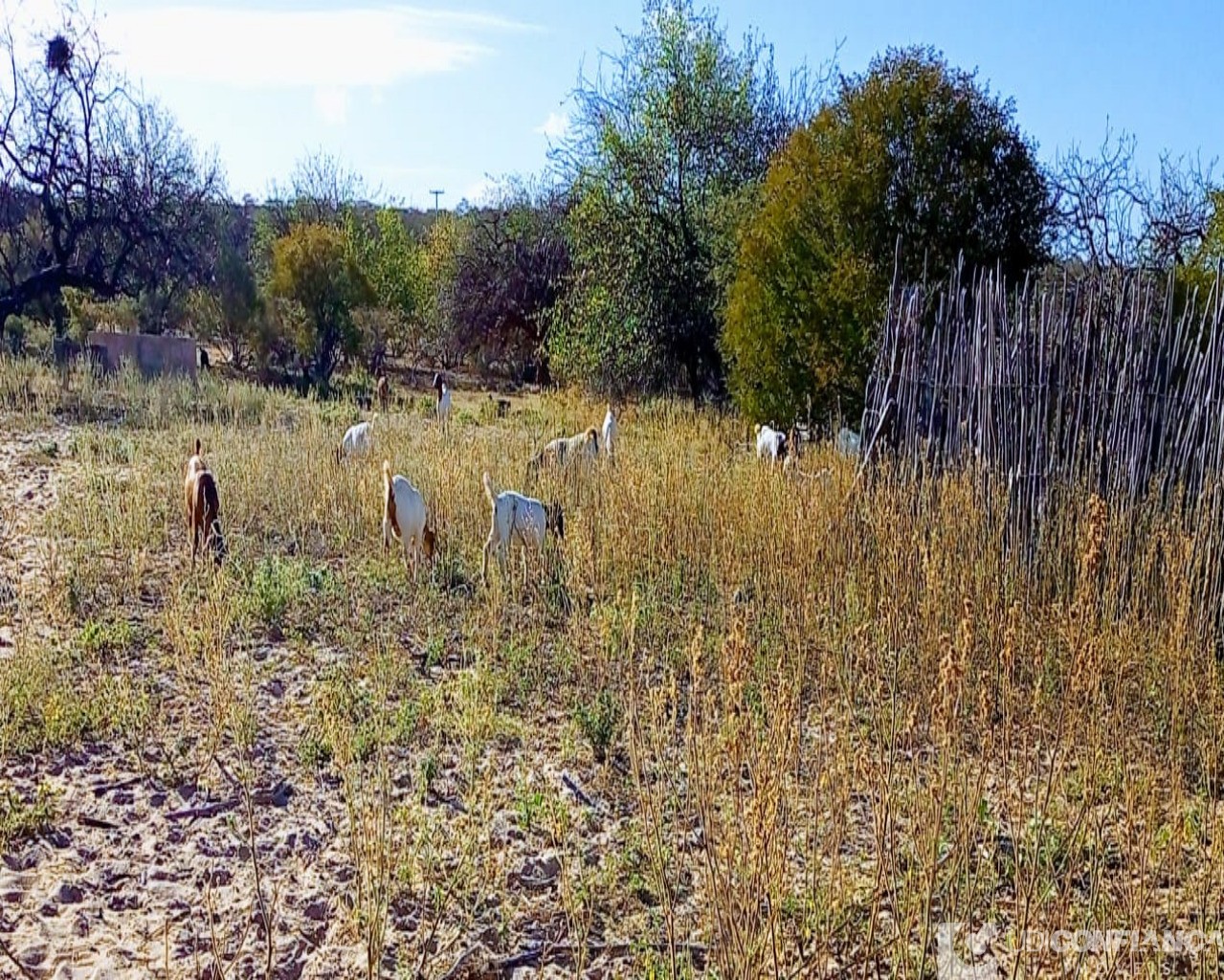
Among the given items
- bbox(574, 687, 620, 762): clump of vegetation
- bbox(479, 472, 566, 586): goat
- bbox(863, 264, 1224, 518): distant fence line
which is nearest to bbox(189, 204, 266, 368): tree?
bbox(479, 472, 566, 586): goat

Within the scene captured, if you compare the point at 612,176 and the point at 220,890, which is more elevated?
the point at 612,176

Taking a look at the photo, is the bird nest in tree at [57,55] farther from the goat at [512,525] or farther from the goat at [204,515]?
the goat at [512,525]

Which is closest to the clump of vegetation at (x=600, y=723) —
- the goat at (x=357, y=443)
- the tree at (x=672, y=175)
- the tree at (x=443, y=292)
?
the goat at (x=357, y=443)

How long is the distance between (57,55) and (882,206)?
12407mm

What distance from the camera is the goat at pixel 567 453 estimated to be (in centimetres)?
782

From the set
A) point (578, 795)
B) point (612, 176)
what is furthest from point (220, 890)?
point (612, 176)

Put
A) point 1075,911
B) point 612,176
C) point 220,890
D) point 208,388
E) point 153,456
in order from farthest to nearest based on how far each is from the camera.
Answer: point 612,176 < point 208,388 < point 153,456 < point 220,890 < point 1075,911

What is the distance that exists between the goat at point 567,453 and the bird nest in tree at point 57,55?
11644 mm

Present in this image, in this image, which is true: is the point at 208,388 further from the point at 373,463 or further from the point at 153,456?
the point at 373,463

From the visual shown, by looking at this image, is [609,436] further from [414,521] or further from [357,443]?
[414,521]

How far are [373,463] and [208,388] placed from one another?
5.84m

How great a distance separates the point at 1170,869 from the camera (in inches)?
119

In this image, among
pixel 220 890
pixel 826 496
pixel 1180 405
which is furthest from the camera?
pixel 826 496

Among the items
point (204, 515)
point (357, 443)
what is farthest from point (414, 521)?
point (357, 443)
